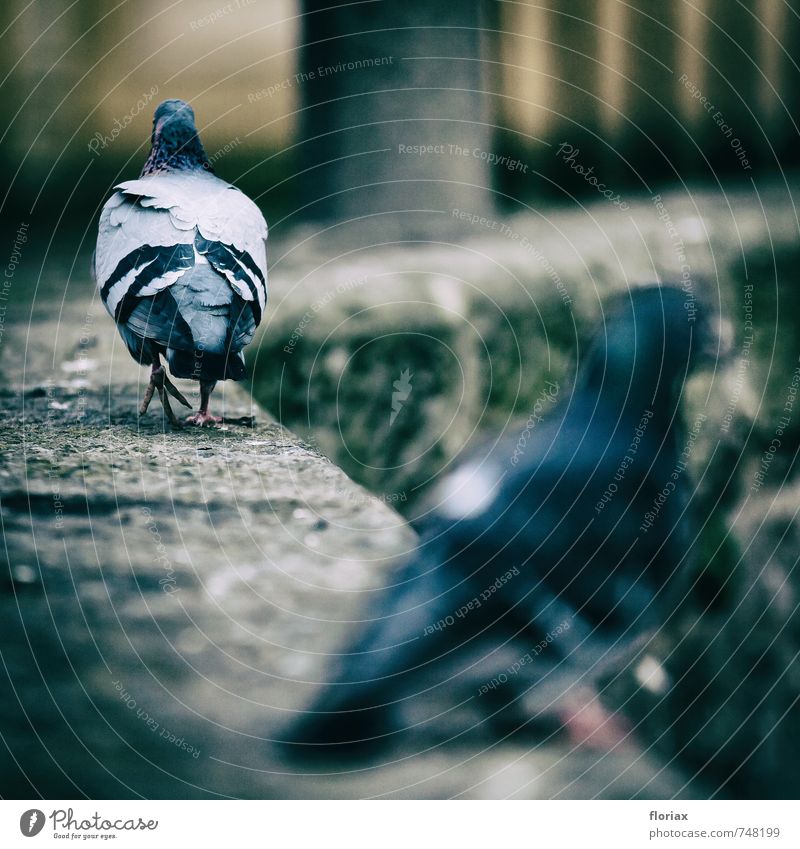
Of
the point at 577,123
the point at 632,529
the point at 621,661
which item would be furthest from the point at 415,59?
the point at 621,661

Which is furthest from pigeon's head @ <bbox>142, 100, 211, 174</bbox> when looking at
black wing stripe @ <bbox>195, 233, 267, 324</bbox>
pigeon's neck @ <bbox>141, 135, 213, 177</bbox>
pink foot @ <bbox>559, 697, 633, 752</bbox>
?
pink foot @ <bbox>559, 697, 633, 752</bbox>

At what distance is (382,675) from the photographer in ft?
3.53

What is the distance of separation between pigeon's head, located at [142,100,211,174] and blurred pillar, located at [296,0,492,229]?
0.31 meters

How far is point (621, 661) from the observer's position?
3.87 ft

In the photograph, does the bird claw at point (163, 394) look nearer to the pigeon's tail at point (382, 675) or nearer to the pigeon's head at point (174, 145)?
the pigeon's head at point (174, 145)

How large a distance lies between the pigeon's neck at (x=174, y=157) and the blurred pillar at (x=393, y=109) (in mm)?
309

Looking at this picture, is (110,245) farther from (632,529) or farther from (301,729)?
(632,529)

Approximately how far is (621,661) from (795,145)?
805 millimetres

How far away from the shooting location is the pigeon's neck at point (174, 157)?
3.18 feet

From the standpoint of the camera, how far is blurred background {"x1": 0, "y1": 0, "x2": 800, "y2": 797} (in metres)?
1.15
